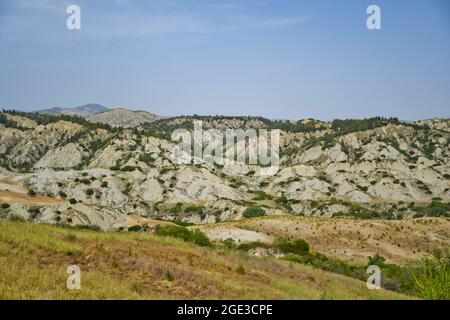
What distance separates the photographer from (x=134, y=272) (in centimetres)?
1427

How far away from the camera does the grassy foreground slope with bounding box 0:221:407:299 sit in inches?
455

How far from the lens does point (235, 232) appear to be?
188ft

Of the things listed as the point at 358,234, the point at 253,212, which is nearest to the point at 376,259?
the point at 358,234

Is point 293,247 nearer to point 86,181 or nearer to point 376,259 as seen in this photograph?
point 376,259

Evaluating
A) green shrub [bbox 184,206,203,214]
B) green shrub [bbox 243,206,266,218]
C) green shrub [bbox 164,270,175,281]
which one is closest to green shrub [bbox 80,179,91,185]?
green shrub [bbox 184,206,203,214]

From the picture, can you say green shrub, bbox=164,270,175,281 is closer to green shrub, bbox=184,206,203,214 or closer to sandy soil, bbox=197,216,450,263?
sandy soil, bbox=197,216,450,263

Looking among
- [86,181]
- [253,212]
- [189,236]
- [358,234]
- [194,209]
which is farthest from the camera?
[86,181]

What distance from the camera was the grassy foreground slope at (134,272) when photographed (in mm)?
11547

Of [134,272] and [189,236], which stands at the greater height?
[134,272]

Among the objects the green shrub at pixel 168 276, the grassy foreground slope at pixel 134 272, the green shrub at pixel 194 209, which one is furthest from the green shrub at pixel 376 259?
the green shrub at pixel 194 209

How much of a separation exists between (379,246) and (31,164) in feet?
428

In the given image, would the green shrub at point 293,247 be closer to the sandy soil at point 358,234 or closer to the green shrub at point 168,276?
the sandy soil at point 358,234

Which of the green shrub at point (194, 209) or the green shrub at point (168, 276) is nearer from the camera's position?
the green shrub at point (168, 276)

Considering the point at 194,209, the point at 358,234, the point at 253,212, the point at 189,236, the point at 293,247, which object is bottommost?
the point at 194,209
